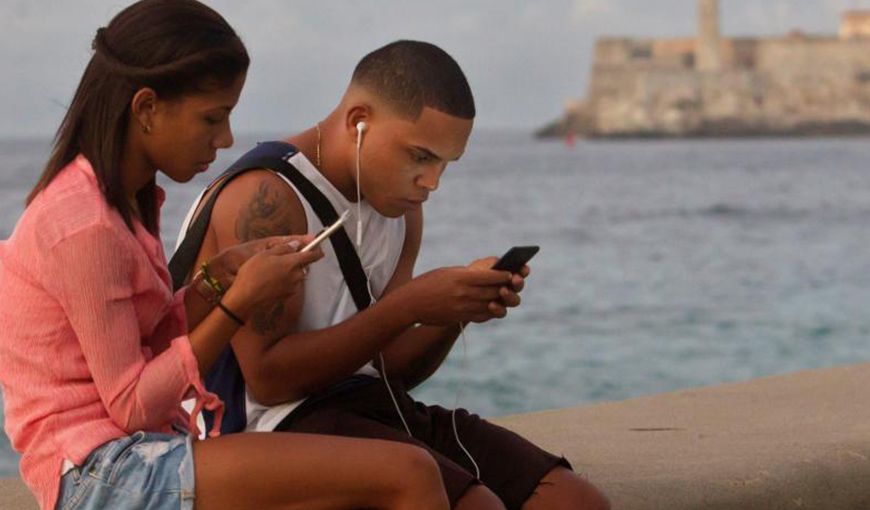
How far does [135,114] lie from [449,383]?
9076 millimetres

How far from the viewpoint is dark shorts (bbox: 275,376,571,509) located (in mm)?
3332

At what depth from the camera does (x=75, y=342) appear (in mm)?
2764

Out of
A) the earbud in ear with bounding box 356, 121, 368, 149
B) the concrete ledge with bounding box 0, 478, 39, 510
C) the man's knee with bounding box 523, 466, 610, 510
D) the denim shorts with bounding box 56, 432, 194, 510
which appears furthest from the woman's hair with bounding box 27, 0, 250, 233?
the concrete ledge with bounding box 0, 478, 39, 510

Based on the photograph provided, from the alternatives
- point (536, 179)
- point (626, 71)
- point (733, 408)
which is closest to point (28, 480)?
point (733, 408)

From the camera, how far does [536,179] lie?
5288 cm

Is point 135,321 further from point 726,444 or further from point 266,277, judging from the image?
point 726,444

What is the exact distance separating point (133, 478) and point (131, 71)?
0.64m

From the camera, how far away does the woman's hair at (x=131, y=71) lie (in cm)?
282

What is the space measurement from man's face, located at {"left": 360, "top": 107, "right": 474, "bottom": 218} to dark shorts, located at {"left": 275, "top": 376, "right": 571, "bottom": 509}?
366mm

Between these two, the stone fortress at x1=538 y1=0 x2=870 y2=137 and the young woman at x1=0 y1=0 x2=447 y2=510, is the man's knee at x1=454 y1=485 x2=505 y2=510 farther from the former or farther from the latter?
the stone fortress at x1=538 y1=0 x2=870 y2=137

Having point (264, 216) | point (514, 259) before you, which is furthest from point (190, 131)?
point (514, 259)

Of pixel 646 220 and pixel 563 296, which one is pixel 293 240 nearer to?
pixel 563 296

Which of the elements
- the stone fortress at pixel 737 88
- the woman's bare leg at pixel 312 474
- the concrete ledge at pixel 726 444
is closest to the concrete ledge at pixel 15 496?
the concrete ledge at pixel 726 444

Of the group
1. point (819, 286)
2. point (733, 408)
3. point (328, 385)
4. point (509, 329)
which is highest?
point (328, 385)
